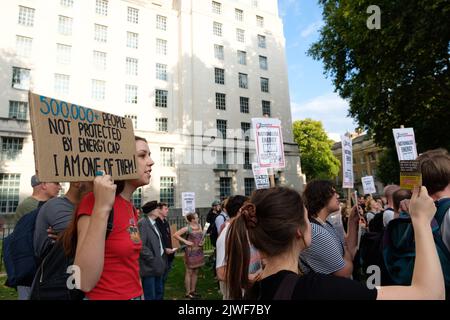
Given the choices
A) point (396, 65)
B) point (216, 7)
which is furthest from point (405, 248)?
point (216, 7)

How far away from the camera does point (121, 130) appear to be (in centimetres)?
260

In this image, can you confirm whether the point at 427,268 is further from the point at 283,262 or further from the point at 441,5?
the point at 441,5

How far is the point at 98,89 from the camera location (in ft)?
94.7

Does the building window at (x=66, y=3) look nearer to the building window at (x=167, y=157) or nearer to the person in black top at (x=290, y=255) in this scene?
the building window at (x=167, y=157)

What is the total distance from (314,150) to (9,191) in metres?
38.9

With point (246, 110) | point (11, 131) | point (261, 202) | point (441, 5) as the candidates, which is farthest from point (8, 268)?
point (246, 110)

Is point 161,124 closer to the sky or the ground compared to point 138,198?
closer to the sky

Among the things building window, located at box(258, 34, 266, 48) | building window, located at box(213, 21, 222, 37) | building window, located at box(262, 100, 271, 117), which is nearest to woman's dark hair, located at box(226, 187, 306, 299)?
building window, located at box(262, 100, 271, 117)

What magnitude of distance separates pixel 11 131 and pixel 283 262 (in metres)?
29.1

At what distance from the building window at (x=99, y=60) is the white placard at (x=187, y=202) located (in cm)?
2233

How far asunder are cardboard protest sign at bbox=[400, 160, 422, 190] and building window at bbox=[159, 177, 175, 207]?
→ 28707mm

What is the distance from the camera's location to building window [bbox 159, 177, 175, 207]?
2966 cm

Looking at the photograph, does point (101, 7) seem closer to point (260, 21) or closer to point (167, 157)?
point (167, 157)

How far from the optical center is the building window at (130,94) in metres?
30.0
